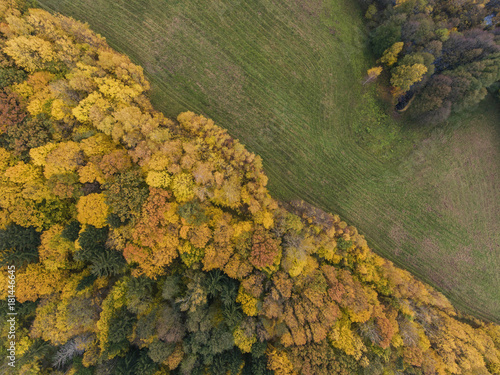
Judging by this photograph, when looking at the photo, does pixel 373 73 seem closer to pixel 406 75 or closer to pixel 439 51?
pixel 406 75

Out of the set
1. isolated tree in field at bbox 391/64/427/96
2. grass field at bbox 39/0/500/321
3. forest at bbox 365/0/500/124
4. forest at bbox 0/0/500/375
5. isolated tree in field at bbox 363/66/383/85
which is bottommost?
forest at bbox 0/0/500/375

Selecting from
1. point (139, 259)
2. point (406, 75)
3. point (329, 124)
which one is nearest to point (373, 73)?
point (406, 75)

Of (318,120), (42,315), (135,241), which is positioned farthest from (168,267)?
(318,120)

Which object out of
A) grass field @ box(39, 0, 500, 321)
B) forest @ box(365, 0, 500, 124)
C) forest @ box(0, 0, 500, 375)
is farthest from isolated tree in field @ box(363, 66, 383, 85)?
forest @ box(0, 0, 500, 375)

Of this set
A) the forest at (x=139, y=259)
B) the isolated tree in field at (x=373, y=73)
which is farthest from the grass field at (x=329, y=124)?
the forest at (x=139, y=259)

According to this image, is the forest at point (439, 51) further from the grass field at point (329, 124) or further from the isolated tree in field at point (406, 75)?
the grass field at point (329, 124)

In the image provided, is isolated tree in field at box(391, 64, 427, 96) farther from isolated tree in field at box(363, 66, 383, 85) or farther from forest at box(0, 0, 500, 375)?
forest at box(0, 0, 500, 375)
